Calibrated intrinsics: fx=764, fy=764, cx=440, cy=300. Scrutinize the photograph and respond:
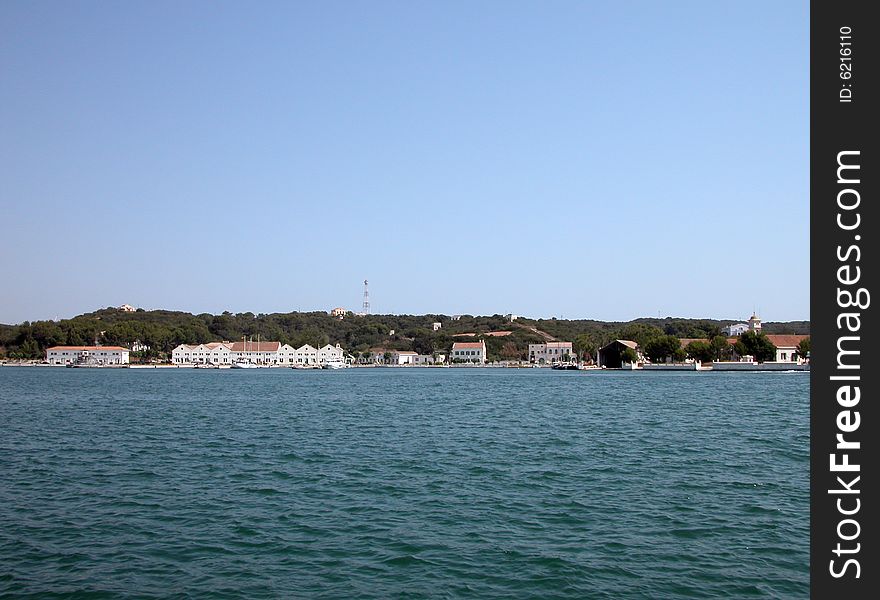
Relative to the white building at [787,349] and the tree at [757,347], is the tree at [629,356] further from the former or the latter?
the white building at [787,349]

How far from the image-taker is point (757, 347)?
452 feet

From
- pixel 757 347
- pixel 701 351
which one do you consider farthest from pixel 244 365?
pixel 757 347

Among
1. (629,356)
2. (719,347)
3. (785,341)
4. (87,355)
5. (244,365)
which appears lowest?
(244,365)

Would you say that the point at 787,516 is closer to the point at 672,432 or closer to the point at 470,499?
the point at 470,499

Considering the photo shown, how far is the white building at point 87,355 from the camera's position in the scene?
186 m

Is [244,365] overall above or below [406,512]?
below

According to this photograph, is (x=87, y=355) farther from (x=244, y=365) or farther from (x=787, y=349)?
(x=787, y=349)

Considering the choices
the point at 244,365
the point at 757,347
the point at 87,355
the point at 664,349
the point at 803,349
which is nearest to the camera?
the point at 803,349

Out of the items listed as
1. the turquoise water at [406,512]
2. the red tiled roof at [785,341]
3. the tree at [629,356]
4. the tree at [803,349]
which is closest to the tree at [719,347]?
the red tiled roof at [785,341]

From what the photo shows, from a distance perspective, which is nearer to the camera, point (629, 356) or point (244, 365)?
point (629, 356)

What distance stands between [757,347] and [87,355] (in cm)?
15223

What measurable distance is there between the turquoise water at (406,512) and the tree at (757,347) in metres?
113

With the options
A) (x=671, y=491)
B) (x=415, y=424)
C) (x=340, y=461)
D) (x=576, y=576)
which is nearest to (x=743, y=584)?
(x=576, y=576)

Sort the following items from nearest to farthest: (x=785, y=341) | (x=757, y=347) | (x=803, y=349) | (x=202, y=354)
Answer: (x=803, y=349), (x=757, y=347), (x=785, y=341), (x=202, y=354)
